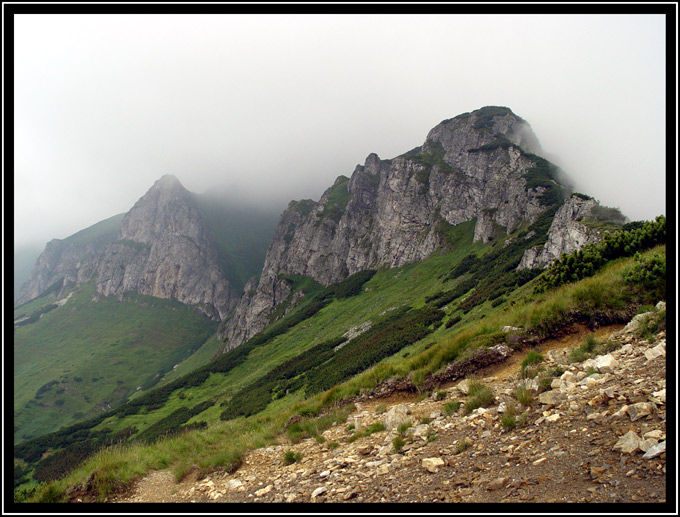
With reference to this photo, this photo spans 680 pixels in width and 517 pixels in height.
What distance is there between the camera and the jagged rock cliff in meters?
114

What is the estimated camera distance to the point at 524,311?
13297 mm

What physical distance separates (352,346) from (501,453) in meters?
71.1

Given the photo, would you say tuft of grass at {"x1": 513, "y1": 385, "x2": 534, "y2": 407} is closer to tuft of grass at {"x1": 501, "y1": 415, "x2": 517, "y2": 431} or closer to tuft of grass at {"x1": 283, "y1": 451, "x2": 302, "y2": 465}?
tuft of grass at {"x1": 501, "y1": 415, "x2": 517, "y2": 431}

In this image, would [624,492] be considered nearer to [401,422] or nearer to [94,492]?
[401,422]

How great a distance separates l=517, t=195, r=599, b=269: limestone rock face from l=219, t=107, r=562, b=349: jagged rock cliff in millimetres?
35478

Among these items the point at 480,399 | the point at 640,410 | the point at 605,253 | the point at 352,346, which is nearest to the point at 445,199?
the point at 352,346

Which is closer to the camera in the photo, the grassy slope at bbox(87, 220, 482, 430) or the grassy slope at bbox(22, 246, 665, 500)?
the grassy slope at bbox(22, 246, 665, 500)

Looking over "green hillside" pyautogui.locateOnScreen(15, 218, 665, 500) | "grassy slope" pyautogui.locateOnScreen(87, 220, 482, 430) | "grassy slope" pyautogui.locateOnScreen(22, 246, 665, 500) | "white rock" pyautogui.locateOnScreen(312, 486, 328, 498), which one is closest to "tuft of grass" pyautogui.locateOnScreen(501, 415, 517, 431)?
"white rock" pyautogui.locateOnScreen(312, 486, 328, 498)

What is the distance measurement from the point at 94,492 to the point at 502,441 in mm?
9771

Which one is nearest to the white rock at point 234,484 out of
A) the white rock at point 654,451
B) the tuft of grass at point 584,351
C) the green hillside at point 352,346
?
the green hillside at point 352,346

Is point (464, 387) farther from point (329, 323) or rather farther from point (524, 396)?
point (329, 323)

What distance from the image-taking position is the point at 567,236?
53.9 metres

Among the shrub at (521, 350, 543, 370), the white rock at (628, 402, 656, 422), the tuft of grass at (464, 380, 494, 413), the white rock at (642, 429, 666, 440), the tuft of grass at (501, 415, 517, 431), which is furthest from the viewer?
the shrub at (521, 350, 543, 370)

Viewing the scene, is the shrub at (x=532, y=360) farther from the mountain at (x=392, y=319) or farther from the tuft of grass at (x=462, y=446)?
the tuft of grass at (x=462, y=446)
